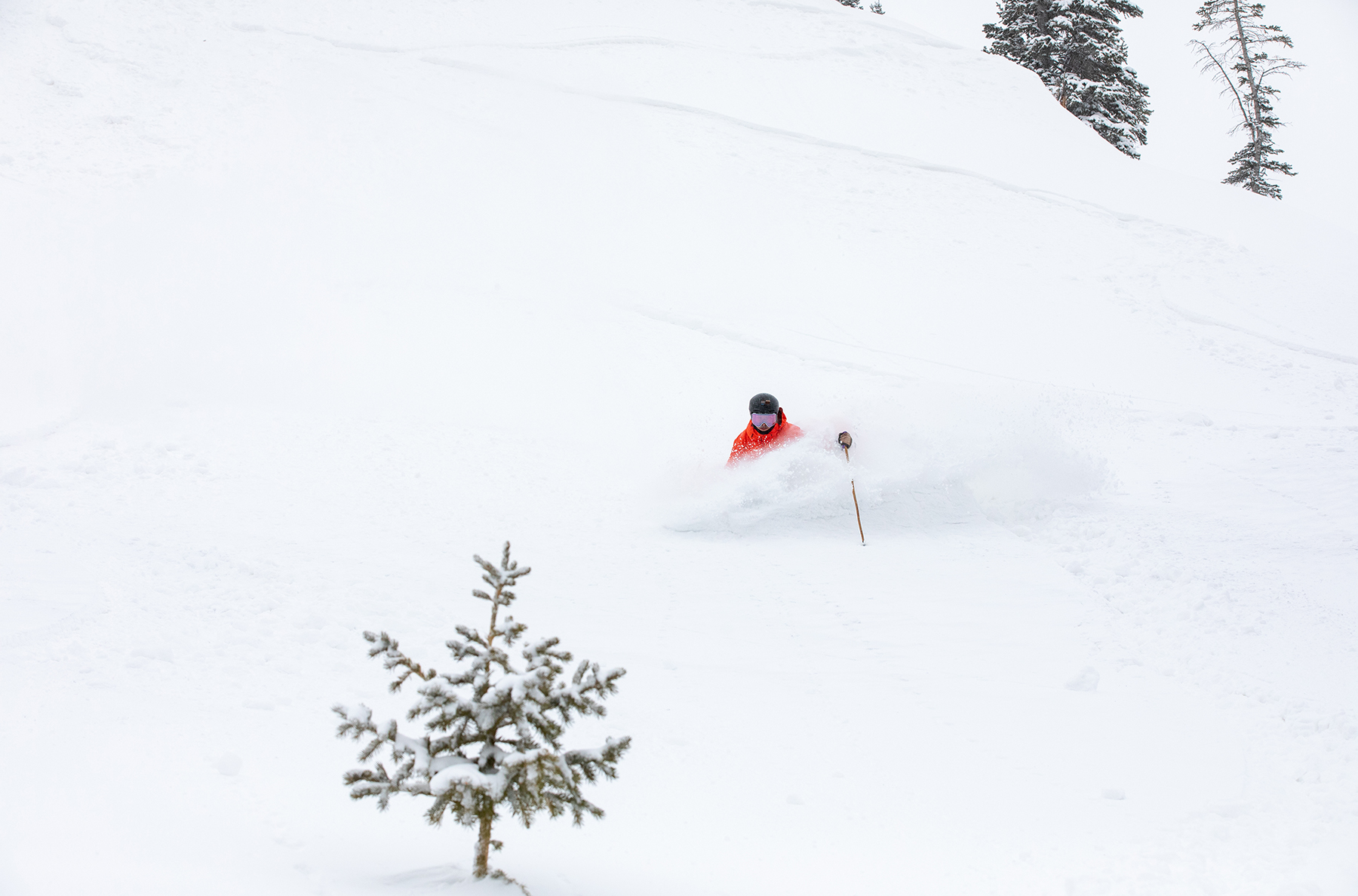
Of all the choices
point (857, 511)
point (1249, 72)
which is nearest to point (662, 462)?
point (857, 511)

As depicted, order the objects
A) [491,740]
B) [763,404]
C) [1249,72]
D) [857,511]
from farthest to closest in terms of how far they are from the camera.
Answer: [1249,72], [763,404], [857,511], [491,740]

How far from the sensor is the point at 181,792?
3.34m

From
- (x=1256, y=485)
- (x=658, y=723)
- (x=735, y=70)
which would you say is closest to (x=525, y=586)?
(x=658, y=723)

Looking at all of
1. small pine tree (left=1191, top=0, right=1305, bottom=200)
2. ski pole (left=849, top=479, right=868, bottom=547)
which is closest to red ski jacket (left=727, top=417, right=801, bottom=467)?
ski pole (left=849, top=479, right=868, bottom=547)

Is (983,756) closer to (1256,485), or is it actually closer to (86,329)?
(1256,485)

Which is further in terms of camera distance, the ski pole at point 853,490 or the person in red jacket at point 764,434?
the person in red jacket at point 764,434

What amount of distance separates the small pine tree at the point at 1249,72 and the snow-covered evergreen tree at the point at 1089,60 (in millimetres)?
3091

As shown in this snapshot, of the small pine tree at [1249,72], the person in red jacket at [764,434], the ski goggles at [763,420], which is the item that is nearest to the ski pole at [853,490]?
the person in red jacket at [764,434]

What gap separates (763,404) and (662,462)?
2.26m

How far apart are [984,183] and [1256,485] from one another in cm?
1212

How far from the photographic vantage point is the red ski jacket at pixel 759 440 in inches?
337

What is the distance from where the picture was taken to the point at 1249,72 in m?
26.8

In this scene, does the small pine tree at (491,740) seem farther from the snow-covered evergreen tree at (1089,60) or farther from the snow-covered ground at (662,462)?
the snow-covered evergreen tree at (1089,60)

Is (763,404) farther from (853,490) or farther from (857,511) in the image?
(857,511)
